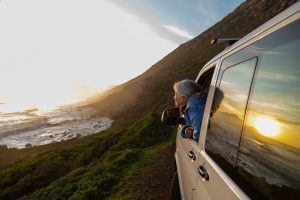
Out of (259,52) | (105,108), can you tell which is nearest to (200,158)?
(259,52)

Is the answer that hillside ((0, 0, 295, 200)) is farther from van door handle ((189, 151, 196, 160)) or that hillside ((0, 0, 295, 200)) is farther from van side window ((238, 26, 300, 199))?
van side window ((238, 26, 300, 199))

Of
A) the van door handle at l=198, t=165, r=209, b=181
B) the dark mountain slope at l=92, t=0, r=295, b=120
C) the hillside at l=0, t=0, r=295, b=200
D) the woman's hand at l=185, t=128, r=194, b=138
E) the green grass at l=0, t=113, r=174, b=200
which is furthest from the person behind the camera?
the dark mountain slope at l=92, t=0, r=295, b=120

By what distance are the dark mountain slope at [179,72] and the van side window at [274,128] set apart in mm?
55448

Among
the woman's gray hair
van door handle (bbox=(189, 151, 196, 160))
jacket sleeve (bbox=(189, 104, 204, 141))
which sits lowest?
van door handle (bbox=(189, 151, 196, 160))

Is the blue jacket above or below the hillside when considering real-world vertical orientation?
above

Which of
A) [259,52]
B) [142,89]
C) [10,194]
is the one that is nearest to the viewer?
[259,52]

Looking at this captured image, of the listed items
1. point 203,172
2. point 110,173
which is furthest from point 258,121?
point 110,173

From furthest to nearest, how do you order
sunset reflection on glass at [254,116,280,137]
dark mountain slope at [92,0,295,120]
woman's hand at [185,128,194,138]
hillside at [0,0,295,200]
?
dark mountain slope at [92,0,295,120] → hillside at [0,0,295,200] → woman's hand at [185,128,194,138] → sunset reflection on glass at [254,116,280,137]

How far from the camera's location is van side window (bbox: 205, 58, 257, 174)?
7.18 ft

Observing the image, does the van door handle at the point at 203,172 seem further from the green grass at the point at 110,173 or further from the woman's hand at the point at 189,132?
the green grass at the point at 110,173

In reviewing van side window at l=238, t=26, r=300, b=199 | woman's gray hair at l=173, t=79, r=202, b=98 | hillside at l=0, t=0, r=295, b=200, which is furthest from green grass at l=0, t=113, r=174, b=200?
van side window at l=238, t=26, r=300, b=199

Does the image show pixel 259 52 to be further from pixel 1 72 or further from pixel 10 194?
pixel 1 72

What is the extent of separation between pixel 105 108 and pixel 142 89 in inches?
576

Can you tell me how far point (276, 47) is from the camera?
1753 millimetres
